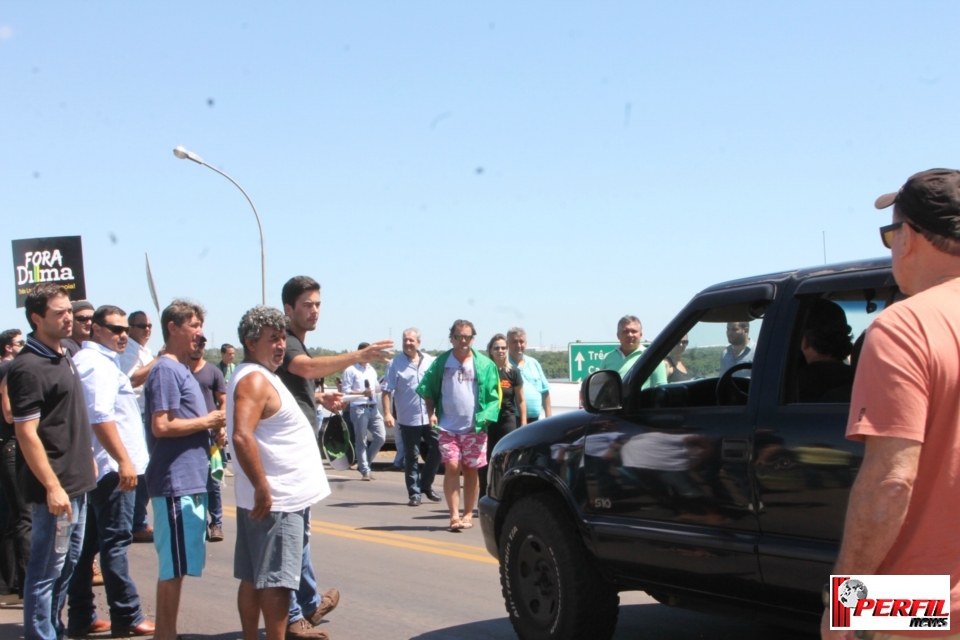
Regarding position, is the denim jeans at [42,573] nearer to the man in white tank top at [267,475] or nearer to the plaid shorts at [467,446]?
the man in white tank top at [267,475]

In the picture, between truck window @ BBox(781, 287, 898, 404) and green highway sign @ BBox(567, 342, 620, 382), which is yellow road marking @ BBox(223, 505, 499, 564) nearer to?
truck window @ BBox(781, 287, 898, 404)

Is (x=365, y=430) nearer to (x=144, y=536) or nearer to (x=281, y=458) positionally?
(x=144, y=536)

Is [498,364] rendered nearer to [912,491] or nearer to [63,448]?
[63,448]

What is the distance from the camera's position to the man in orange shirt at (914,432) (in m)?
2.17

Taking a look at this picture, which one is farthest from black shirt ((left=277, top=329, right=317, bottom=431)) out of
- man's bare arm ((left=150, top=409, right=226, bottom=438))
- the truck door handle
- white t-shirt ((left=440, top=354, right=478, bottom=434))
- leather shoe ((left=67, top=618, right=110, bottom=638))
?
white t-shirt ((left=440, top=354, right=478, bottom=434))

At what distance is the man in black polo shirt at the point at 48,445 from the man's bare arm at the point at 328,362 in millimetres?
1127

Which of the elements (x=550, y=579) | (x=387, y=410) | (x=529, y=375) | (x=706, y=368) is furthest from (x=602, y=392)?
(x=387, y=410)

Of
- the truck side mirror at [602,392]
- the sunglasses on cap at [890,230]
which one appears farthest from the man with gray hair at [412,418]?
the sunglasses on cap at [890,230]

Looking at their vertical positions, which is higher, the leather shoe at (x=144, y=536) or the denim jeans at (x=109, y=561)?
the denim jeans at (x=109, y=561)

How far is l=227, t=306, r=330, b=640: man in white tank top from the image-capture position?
4852 millimetres

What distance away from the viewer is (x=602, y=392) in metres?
5.01

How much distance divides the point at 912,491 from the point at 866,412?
0.19 m

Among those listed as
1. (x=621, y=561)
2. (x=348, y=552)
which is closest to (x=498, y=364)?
(x=348, y=552)

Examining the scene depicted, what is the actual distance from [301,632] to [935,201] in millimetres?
4488
